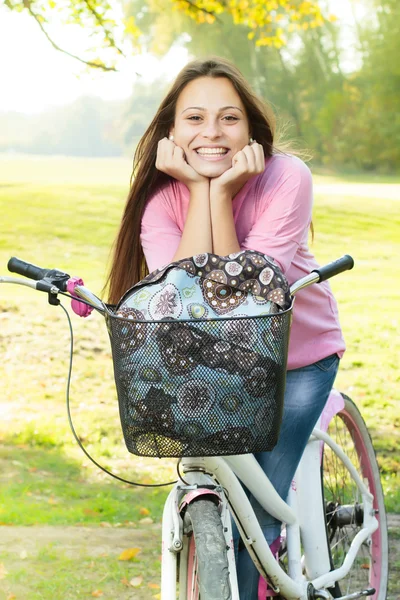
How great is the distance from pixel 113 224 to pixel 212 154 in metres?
12.9

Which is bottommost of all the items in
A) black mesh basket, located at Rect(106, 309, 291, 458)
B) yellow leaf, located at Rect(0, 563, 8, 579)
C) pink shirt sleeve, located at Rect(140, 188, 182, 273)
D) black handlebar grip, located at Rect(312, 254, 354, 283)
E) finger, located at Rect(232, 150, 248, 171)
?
yellow leaf, located at Rect(0, 563, 8, 579)

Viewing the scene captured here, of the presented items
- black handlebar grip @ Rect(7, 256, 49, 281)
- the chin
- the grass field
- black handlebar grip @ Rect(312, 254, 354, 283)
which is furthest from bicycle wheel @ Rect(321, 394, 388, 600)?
the grass field

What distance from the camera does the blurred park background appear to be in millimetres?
5105

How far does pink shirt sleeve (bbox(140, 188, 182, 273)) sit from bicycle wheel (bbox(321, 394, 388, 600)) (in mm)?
1094

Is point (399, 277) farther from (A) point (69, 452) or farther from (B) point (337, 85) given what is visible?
(B) point (337, 85)

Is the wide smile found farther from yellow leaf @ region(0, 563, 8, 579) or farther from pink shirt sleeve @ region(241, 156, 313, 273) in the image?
yellow leaf @ region(0, 563, 8, 579)

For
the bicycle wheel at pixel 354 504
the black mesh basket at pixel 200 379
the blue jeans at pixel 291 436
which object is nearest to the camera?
the black mesh basket at pixel 200 379

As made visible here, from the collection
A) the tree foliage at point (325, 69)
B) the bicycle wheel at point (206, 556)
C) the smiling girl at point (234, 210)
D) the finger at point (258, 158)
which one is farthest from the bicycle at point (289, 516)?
the tree foliage at point (325, 69)

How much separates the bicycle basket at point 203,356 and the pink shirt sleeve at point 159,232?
1.47ft

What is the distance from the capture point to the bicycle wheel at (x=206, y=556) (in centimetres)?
205

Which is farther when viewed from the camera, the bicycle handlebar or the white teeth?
the white teeth

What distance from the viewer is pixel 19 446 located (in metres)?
7.00

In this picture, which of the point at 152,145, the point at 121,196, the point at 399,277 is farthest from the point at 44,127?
the point at 152,145

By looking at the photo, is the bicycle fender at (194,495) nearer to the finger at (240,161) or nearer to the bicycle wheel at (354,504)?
the finger at (240,161)
